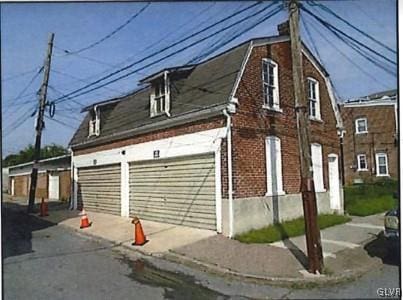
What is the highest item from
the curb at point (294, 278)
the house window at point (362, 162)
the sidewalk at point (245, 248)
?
the house window at point (362, 162)

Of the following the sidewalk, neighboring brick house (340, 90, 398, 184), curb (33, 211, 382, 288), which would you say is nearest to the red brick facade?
neighboring brick house (340, 90, 398, 184)

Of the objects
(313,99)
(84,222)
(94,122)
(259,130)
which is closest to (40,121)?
(94,122)

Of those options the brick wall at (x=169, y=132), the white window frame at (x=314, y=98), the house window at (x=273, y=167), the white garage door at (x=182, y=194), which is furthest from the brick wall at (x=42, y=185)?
the white window frame at (x=314, y=98)

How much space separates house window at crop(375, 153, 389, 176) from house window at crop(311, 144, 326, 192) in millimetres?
358

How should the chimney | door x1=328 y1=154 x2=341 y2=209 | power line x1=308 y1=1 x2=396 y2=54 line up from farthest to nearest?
door x1=328 y1=154 x2=341 y2=209
the chimney
power line x1=308 y1=1 x2=396 y2=54

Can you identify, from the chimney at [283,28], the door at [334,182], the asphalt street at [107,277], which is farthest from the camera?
the door at [334,182]

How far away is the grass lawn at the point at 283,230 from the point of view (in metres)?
2.75

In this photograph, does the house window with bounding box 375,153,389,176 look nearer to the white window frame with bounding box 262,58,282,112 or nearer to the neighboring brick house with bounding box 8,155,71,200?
the white window frame with bounding box 262,58,282,112

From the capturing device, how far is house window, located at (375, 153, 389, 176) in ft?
8.78

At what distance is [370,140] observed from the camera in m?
2.77

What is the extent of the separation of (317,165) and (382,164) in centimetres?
41

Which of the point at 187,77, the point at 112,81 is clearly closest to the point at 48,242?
the point at 112,81

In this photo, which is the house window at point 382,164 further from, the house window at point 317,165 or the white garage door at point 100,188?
the white garage door at point 100,188

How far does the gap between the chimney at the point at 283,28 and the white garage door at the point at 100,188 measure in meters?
1.30
